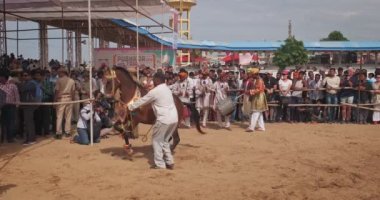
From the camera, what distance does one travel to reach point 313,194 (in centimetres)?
667

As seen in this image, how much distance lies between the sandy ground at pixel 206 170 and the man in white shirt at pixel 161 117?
298 millimetres

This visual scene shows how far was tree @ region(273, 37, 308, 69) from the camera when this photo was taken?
39.7 m

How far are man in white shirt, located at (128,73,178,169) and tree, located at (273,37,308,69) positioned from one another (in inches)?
1265

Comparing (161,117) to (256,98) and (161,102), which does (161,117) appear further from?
(256,98)

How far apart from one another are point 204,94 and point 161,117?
5.82 m

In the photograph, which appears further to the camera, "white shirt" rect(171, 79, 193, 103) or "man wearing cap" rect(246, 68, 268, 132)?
"white shirt" rect(171, 79, 193, 103)

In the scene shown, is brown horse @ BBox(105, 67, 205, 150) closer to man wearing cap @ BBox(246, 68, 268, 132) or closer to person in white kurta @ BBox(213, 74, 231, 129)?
man wearing cap @ BBox(246, 68, 268, 132)

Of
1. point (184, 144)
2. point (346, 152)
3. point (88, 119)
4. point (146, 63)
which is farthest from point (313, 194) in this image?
point (146, 63)

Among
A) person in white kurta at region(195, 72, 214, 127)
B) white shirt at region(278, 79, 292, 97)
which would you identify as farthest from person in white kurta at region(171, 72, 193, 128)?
white shirt at region(278, 79, 292, 97)

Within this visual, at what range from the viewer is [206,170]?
8.20 m

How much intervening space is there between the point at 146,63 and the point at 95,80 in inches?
212

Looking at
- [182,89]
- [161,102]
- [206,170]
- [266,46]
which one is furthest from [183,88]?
[266,46]

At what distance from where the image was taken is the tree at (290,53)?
39.7 meters

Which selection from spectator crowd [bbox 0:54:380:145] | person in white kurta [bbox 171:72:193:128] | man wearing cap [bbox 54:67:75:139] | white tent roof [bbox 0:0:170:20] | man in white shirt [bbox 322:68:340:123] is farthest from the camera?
man in white shirt [bbox 322:68:340:123]
